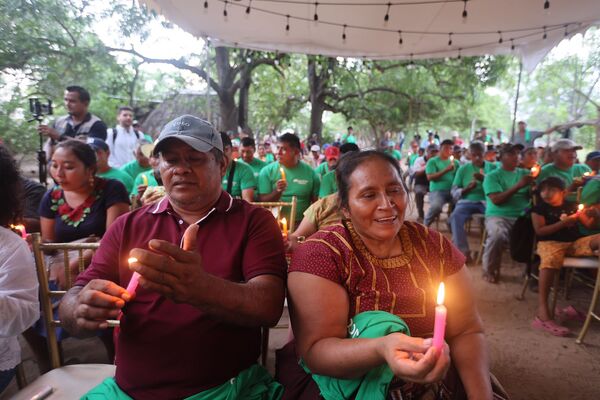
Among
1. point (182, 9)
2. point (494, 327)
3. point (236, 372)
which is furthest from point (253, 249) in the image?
point (182, 9)

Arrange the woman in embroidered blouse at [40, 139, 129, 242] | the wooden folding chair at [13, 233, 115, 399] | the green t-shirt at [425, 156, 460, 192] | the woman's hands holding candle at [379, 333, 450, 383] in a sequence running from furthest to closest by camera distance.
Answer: the green t-shirt at [425, 156, 460, 192] < the woman in embroidered blouse at [40, 139, 129, 242] < the wooden folding chair at [13, 233, 115, 399] < the woman's hands holding candle at [379, 333, 450, 383]

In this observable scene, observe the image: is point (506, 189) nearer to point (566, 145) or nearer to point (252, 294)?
point (566, 145)

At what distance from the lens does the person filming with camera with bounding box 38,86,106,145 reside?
15.2ft

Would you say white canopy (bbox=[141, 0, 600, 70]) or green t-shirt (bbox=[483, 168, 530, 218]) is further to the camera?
white canopy (bbox=[141, 0, 600, 70])

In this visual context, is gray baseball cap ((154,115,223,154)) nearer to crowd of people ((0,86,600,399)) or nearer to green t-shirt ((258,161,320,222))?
crowd of people ((0,86,600,399))

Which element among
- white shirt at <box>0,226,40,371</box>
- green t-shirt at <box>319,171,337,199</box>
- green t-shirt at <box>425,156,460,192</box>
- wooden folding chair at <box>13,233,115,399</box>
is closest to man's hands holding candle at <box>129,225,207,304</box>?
white shirt at <box>0,226,40,371</box>

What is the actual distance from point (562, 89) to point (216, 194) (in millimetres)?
27630

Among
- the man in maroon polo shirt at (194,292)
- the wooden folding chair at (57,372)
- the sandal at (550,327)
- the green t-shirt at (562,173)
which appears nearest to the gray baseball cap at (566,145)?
the green t-shirt at (562,173)

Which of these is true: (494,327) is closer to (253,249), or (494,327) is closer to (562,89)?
(253,249)

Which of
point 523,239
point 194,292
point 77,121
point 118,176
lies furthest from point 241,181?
point 523,239

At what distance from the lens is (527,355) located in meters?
3.34

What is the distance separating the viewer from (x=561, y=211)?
3980 mm

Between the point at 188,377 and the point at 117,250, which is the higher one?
the point at 117,250

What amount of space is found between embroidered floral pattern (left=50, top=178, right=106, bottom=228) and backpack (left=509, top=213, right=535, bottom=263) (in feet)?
15.7
